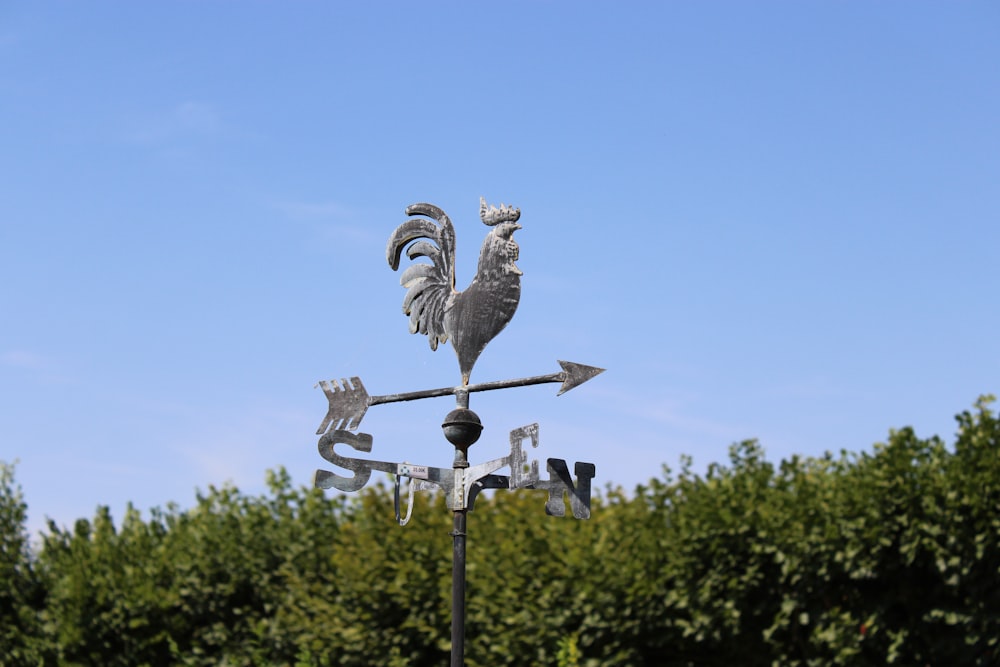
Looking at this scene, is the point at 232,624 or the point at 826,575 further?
the point at 232,624

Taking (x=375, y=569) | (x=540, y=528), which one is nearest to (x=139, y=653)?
(x=375, y=569)

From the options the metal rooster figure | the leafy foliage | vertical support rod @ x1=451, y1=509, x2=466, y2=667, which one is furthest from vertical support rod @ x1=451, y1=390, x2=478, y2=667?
the leafy foliage

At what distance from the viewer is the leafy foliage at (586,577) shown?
12.2 metres

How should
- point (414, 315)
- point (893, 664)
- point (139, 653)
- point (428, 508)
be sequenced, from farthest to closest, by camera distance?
point (139, 653)
point (428, 508)
point (893, 664)
point (414, 315)

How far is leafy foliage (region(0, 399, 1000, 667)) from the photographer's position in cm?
1225

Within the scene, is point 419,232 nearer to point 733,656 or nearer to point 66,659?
point 733,656

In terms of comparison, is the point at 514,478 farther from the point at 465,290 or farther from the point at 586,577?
the point at 586,577

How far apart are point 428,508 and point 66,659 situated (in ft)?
20.3

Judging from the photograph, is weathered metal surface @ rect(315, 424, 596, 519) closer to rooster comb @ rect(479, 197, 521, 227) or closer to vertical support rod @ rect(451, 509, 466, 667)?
vertical support rod @ rect(451, 509, 466, 667)

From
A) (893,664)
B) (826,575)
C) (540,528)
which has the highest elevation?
(540,528)

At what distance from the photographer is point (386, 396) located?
6.64m

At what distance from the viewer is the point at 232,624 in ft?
54.5

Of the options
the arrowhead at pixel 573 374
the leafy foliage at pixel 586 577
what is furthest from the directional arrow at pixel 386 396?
the leafy foliage at pixel 586 577

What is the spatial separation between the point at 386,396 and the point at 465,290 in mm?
745
